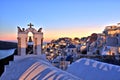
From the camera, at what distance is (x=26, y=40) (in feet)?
45.4

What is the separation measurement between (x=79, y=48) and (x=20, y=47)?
41882 millimetres

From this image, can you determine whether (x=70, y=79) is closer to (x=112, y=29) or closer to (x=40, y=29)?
(x=40, y=29)

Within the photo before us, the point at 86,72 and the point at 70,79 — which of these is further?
the point at 86,72

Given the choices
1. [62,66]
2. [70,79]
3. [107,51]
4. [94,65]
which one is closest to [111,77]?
[94,65]

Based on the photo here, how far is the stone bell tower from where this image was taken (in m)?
13.6

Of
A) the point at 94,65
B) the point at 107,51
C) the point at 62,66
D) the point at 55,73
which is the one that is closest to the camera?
the point at 55,73

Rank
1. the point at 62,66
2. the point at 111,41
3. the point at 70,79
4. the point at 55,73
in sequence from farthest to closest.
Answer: the point at 111,41
the point at 62,66
the point at 55,73
the point at 70,79

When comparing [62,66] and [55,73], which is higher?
[55,73]

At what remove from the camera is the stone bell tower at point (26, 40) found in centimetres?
1360

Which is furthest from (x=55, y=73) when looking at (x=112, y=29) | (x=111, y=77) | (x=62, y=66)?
(x=112, y=29)

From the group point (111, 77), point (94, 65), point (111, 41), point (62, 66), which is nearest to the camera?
point (111, 77)

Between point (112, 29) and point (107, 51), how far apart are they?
903 inches

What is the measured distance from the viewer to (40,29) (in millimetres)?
A: 13859

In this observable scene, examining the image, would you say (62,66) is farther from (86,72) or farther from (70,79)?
(70,79)
